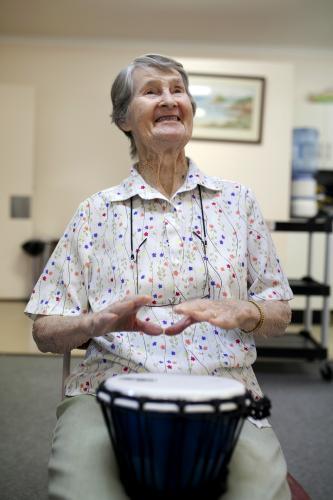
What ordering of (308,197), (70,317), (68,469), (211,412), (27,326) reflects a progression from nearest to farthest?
(211,412) → (68,469) → (70,317) → (27,326) → (308,197)

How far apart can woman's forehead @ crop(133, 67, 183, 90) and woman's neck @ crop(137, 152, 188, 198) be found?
7.9 inches

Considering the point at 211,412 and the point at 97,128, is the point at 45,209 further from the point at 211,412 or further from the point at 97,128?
the point at 211,412

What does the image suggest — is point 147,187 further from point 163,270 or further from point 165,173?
point 163,270

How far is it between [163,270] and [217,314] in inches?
9.7

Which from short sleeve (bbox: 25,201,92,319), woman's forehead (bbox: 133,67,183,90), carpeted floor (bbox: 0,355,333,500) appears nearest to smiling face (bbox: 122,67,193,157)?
woman's forehead (bbox: 133,67,183,90)

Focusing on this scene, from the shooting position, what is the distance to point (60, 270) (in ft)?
4.41

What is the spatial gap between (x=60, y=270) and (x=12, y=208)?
4.82m

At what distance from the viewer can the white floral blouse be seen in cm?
126

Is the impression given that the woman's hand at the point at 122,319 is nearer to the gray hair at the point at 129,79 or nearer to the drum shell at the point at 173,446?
the drum shell at the point at 173,446

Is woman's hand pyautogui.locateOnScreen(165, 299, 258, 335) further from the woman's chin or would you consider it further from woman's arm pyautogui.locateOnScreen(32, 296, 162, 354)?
the woman's chin

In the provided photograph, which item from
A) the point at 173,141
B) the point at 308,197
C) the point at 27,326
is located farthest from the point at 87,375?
the point at 308,197

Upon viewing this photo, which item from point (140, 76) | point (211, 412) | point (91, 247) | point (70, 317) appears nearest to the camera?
point (211, 412)

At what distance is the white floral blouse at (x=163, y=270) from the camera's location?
1262 mm

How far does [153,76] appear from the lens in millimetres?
1449
